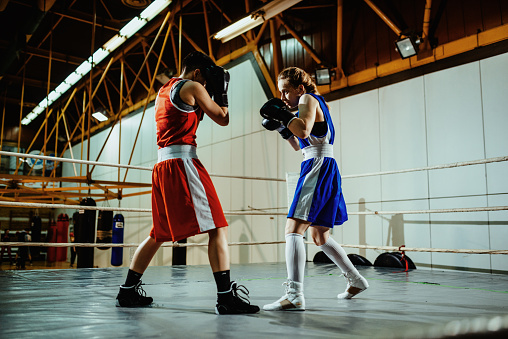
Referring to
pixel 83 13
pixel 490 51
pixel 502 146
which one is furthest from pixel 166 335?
pixel 83 13

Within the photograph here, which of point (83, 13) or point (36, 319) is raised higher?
point (83, 13)

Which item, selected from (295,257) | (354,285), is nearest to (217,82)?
(295,257)

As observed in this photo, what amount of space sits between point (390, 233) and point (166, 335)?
14.9 ft

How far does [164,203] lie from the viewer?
1.82 meters

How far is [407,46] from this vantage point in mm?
5012

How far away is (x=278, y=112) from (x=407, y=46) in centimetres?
375

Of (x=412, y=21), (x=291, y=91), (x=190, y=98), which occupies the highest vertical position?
(x=412, y=21)

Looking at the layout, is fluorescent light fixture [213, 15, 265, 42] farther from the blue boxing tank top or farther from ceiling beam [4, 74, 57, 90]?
ceiling beam [4, 74, 57, 90]

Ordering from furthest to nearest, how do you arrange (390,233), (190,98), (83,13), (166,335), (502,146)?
(83,13) → (390,233) → (502,146) → (190,98) → (166,335)

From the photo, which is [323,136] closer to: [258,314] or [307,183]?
[307,183]

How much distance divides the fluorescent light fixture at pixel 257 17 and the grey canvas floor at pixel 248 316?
3611 mm

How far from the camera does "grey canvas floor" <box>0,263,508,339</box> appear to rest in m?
1.31

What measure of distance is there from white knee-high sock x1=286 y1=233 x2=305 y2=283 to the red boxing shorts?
0.36 m

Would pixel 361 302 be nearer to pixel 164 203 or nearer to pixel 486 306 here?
pixel 486 306
